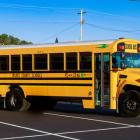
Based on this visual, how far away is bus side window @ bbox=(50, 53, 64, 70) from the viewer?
19.0m

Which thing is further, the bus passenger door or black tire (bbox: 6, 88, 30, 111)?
black tire (bbox: 6, 88, 30, 111)

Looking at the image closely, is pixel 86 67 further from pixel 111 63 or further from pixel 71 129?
pixel 71 129


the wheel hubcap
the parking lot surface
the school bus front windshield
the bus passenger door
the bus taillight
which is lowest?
the parking lot surface

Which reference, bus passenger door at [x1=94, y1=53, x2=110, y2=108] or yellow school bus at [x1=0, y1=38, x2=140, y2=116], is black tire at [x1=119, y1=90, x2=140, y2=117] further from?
bus passenger door at [x1=94, y1=53, x2=110, y2=108]

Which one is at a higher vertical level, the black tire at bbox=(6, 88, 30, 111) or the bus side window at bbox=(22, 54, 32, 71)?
the bus side window at bbox=(22, 54, 32, 71)

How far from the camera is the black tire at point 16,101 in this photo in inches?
803

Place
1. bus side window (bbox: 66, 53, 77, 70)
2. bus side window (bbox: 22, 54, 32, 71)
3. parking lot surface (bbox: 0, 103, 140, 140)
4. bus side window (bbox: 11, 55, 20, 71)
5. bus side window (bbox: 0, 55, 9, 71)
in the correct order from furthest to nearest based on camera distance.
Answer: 1. bus side window (bbox: 0, 55, 9, 71)
2. bus side window (bbox: 11, 55, 20, 71)
3. bus side window (bbox: 22, 54, 32, 71)
4. bus side window (bbox: 66, 53, 77, 70)
5. parking lot surface (bbox: 0, 103, 140, 140)

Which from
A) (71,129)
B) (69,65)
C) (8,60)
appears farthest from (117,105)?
(8,60)

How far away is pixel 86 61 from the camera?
60.1 ft

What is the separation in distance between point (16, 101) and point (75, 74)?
312cm

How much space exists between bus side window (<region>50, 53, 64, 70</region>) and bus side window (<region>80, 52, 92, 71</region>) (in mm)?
864

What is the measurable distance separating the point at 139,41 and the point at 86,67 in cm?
213

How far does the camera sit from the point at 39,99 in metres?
20.9

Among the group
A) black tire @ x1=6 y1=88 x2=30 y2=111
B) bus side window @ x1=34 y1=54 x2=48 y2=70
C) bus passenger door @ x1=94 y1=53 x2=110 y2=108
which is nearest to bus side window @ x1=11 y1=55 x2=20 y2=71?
black tire @ x1=6 y1=88 x2=30 y2=111
